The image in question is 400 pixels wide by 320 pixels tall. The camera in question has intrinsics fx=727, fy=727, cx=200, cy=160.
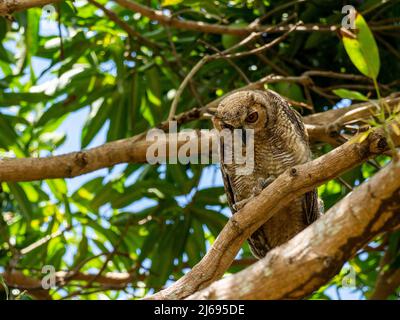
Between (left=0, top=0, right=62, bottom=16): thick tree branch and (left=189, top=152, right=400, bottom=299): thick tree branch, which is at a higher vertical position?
(left=0, top=0, right=62, bottom=16): thick tree branch

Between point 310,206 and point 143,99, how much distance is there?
230 centimetres

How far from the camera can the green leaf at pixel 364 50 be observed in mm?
2121

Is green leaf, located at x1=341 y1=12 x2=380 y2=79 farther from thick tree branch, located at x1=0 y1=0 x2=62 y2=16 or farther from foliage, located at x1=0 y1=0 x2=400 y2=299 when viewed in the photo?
foliage, located at x1=0 y1=0 x2=400 y2=299

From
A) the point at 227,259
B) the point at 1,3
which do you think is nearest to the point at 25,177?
the point at 1,3

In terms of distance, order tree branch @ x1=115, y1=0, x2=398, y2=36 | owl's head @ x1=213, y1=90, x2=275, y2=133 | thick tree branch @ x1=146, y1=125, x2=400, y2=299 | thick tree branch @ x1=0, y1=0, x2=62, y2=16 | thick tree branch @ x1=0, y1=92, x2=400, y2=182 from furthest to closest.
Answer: tree branch @ x1=115, y1=0, x2=398, y2=36, owl's head @ x1=213, y1=90, x2=275, y2=133, thick tree branch @ x1=0, y1=92, x2=400, y2=182, thick tree branch @ x1=0, y1=0, x2=62, y2=16, thick tree branch @ x1=146, y1=125, x2=400, y2=299

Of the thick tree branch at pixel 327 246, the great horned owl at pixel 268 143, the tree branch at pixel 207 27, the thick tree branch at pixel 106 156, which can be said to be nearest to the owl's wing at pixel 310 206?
the great horned owl at pixel 268 143

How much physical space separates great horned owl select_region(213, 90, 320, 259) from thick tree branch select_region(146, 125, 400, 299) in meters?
0.79

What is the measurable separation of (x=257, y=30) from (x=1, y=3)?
6.51ft

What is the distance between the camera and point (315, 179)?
271 cm

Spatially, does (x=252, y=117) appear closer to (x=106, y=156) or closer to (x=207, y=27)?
(x=106, y=156)

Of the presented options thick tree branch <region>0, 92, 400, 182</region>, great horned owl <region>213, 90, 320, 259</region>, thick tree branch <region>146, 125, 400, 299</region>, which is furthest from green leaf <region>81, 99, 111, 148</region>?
thick tree branch <region>146, 125, 400, 299</region>

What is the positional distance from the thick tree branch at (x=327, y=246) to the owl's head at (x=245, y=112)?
169 cm

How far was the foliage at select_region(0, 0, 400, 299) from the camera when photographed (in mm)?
5090
